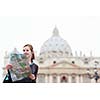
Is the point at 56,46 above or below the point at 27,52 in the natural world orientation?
below

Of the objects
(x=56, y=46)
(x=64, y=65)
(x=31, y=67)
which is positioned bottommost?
(x=64, y=65)

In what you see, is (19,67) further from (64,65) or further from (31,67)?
(64,65)

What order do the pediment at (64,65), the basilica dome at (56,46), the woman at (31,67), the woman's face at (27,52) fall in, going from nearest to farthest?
1. the woman at (31,67)
2. the woman's face at (27,52)
3. the pediment at (64,65)
4. the basilica dome at (56,46)

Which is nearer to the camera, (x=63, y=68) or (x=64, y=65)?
(x=64, y=65)

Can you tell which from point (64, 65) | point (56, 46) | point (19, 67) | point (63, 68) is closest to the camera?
point (19, 67)

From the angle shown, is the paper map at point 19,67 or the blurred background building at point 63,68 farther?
the blurred background building at point 63,68

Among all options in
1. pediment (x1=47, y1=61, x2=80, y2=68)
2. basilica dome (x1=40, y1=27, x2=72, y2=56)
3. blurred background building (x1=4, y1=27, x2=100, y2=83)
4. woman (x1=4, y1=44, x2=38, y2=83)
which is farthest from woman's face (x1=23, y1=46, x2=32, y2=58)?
basilica dome (x1=40, y1=27, x2=72, y2=56)

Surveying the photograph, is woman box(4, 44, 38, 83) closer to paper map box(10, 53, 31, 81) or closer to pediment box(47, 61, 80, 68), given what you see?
paper map box(10, 53, 31, 81)

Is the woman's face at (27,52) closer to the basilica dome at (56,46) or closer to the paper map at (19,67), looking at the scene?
the paper map at (19,67)

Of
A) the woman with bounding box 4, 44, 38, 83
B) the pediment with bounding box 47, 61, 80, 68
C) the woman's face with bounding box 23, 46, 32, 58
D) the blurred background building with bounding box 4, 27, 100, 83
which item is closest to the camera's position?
the woman with bounding box 4, 44, 38, 83

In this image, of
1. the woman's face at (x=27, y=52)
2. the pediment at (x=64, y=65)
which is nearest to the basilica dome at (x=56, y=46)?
the pediment at (x=64, y=65)

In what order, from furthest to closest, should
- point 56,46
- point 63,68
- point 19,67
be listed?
point 56,46, point 63,68, point 19,67

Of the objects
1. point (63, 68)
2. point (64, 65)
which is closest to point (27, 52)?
point (64, 65)
